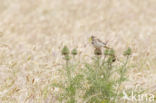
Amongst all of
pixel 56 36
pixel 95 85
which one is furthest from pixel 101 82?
pixel 56 36

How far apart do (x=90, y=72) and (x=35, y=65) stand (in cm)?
127

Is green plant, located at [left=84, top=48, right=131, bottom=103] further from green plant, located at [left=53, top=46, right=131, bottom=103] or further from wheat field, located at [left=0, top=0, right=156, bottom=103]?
wheat field, located at [left=0, top=0, right=156, bottom=103]

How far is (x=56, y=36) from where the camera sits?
670 cm

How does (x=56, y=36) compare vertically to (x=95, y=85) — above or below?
above

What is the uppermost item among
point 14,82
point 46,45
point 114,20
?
point 114,20

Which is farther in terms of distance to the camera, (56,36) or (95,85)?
(56,36)

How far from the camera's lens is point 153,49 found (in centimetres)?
623

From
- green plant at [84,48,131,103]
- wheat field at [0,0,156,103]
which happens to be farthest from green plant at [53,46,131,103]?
wheat field at [0,0,156,103]

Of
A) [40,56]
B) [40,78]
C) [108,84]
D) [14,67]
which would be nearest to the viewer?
[108,84]

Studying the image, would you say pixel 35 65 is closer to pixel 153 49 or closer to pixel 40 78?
pixel 40 78

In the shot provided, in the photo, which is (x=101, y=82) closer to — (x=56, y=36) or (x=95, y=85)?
(x=95, y=85)

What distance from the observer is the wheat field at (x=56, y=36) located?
429cm

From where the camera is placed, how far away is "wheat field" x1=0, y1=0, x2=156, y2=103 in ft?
14.1

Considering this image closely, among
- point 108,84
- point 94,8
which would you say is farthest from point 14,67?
point 94,8
